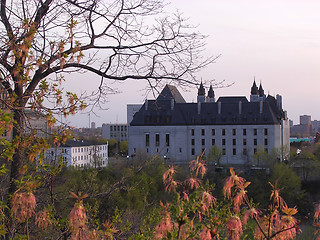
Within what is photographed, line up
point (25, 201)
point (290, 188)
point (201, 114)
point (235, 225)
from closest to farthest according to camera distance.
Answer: point (235, 225) → point (25, 201) → point (290, 188) → point (201, 114)

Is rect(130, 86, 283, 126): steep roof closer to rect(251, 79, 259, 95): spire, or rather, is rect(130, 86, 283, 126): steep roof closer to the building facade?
the building facade

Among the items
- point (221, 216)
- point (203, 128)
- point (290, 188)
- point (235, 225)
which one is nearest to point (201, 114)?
point (203, 128)

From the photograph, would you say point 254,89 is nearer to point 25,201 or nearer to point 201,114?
point 201,114

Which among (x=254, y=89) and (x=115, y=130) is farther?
(x=115, y=130)

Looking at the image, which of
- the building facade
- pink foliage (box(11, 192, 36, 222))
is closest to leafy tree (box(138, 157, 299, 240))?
pink foliage (box(11, 192, 36, 222))

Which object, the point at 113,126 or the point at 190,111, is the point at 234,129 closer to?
the point at 190,111

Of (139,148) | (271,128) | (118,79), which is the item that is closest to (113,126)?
(139,148)

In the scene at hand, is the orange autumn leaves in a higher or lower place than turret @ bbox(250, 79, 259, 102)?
lower

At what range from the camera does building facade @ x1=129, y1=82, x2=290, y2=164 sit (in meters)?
57.0

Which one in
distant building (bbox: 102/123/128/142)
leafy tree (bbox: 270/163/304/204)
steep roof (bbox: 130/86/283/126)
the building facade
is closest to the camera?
leafy tree (bbox: 270/163/304/204)

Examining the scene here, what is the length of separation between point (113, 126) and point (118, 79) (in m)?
98.1

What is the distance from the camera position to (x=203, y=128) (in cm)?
5881

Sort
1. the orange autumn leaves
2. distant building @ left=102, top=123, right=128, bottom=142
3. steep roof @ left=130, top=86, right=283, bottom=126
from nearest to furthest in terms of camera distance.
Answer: the orange autumn leaves → steep roof @ left=130, top=86, right=283, bottom=126 → distant building @ left=102, top=123, right=128, bottom=142

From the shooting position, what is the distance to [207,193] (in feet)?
10.0
